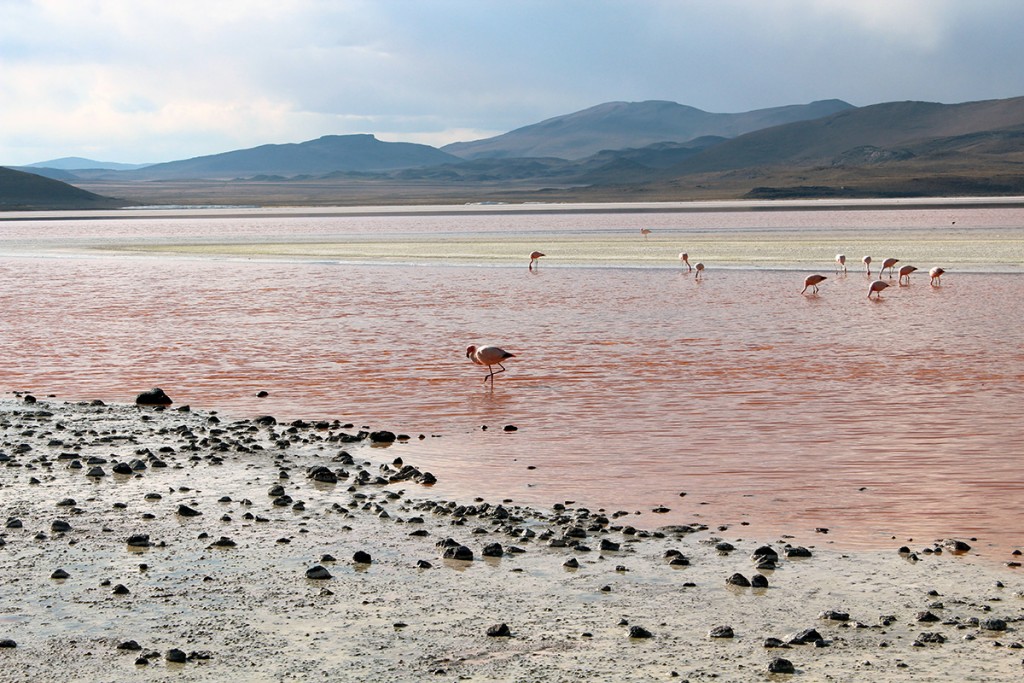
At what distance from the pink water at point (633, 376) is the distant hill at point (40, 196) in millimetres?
98855

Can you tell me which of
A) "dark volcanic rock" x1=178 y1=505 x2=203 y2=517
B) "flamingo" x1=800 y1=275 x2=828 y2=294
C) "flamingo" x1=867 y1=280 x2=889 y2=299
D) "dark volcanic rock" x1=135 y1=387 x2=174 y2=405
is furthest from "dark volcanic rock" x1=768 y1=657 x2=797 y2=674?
"flamingo" x1=800 y1=275 x2=828 y2=294

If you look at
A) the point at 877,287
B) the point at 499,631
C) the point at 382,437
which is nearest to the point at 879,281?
the point at 877,287

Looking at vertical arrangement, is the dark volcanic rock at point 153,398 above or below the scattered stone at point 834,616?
below

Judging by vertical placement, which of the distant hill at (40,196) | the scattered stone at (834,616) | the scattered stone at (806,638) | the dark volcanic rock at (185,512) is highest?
the scattered stone at (806,638)

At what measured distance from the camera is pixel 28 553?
25.9 ft

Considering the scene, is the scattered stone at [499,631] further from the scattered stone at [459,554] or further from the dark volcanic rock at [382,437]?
the dark volcanic rock at [382,437]

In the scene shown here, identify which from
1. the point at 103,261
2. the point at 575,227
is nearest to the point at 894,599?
Answer: the point at 103,261

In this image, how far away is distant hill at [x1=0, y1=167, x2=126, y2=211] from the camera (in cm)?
12415

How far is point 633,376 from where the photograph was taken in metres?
15.4

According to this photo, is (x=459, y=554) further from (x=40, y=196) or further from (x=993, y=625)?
(x=40, y=196)

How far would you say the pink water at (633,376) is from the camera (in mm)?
9641

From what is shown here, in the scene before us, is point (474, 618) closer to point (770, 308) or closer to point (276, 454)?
point (276, 454)

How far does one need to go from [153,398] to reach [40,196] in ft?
429

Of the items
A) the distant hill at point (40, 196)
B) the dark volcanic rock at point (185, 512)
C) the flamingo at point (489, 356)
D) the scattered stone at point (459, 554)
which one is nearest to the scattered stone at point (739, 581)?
the scattered stone at point (459, 554)
